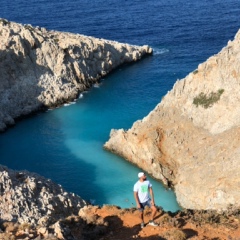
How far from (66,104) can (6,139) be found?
43.8ft

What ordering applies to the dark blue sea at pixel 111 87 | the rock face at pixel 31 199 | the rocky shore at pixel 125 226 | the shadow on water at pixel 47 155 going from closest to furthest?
the rocky shore at pixel 125 226, the rock face at pixel 31 199, the shadow on water at pixel 47 155, the dark blue sea at pixel 111 87

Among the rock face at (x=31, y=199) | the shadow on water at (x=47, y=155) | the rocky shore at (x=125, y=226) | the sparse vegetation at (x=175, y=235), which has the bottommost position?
the shadow on water at (x=47, y=155)

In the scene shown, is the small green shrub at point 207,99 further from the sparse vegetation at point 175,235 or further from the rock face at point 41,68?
Result: the rock face at point 41,68

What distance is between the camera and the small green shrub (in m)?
42.2

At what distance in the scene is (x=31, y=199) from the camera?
104ft

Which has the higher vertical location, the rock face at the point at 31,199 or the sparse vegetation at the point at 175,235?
the sparse vegetation at the point at 175,235

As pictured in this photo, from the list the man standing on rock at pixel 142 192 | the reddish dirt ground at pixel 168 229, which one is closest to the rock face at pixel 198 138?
the reddish dirt ground at pixel 168 229

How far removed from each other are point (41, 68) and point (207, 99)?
34.4 metres

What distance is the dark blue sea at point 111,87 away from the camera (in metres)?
44.8

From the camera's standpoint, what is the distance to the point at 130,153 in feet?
154

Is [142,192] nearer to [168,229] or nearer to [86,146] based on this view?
[168,229]

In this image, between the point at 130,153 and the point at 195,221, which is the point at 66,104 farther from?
the point at 195,221

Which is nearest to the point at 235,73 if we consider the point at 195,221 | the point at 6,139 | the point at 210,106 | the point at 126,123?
the point at 210,106

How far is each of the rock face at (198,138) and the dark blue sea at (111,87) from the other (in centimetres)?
195
